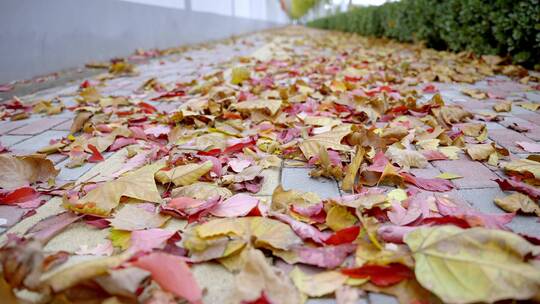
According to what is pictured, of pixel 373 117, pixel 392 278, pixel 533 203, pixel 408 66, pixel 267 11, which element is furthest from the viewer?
pixel 267 11

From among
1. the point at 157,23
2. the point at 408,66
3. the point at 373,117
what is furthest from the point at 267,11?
the point at 373,117

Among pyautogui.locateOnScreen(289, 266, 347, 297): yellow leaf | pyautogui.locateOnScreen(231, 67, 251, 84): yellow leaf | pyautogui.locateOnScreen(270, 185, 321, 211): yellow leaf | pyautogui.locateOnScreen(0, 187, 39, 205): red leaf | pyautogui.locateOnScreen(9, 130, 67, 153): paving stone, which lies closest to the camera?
pyautogui.locateOnScreen(289, 266, 347, 297): yellow leaf

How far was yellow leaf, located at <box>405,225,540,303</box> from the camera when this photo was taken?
783 millimetres

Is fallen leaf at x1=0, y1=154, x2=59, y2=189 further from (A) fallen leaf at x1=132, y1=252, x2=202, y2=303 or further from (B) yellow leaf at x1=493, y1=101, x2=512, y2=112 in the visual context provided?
(B) yellow leaf at x1=493, y1=101, x2=512, y2=112

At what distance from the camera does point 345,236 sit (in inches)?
40.3

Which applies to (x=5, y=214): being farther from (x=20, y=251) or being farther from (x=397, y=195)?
(x=397, y=195)

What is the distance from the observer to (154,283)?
88 centimetres

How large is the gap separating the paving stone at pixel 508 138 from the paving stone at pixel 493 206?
1.73 ft

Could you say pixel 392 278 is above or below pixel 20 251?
below

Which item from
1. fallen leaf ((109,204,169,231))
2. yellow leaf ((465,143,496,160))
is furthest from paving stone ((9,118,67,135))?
yellow leaf ((465,143,496,160))

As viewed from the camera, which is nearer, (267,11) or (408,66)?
(408,66)

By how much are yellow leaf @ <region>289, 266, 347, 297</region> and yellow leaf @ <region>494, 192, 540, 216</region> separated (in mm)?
696

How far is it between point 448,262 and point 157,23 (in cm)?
699

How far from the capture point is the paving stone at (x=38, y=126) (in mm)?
2195
